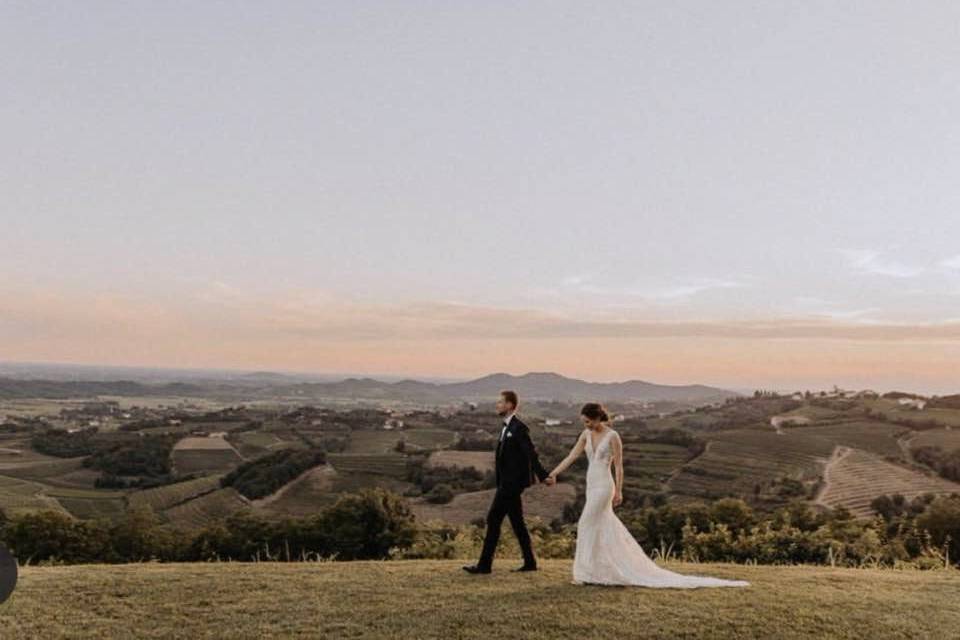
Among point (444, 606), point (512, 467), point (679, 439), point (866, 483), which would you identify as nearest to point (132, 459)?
point (679, 439)

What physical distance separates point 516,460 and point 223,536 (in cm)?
2038

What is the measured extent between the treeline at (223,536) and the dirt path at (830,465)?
4371 cm

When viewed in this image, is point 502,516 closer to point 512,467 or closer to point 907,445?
point 512,467

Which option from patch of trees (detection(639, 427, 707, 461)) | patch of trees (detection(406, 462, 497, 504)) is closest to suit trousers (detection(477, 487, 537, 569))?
patch of trees (detection(406, 462, 497, 504))

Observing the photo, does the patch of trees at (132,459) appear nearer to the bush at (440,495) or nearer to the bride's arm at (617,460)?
the bush at (440,495)

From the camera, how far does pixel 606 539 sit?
30.6ft

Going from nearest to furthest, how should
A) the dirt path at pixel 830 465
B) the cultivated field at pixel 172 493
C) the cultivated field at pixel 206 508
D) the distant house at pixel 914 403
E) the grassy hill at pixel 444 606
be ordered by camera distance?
the grassy hill at pixel 444 606, the cultivated field at pixel 206 508, the dirt path at pixel 830 465, the cultivated field at pixel 172 493, the distant house at pixel 914 403

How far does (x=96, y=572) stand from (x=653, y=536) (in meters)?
20.2

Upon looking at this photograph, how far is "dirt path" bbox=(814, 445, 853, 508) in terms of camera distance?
5591 cm

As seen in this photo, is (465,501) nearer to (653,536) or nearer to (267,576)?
(653,536)

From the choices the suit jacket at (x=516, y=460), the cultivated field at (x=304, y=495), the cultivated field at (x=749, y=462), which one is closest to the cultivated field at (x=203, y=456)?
the cultivated field at (x=304, y=495)

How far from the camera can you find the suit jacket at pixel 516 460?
31.0 ft

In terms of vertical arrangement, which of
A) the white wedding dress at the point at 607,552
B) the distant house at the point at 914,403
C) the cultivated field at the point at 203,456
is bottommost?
the cultivated field at the point at 203,456

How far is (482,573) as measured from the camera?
9859 millimetres
